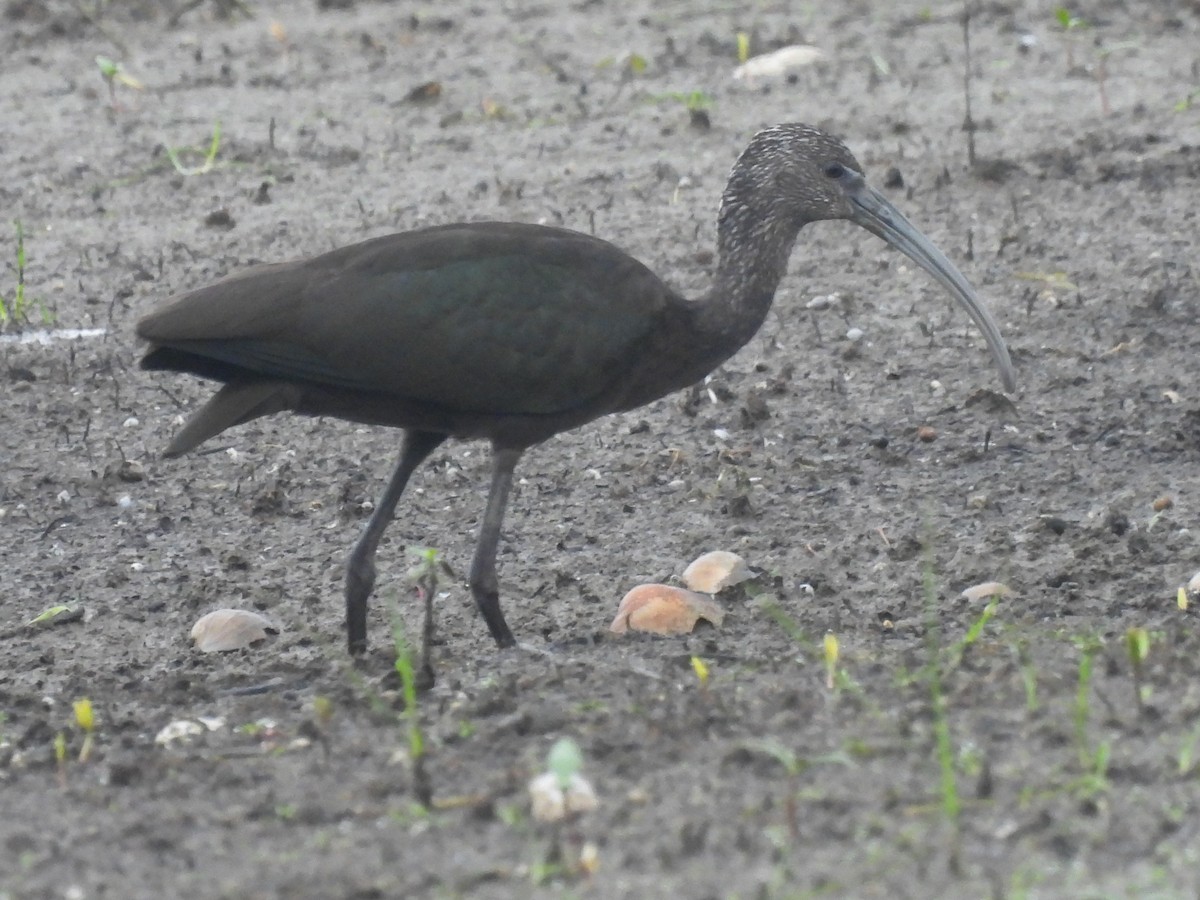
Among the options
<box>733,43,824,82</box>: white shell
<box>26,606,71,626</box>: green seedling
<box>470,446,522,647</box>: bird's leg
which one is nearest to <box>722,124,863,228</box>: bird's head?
<box>470,446,522,647</box>: bird's leg

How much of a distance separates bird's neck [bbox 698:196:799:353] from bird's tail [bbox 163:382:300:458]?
1.16 metres

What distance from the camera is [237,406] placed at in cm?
545

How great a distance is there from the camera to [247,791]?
4273 mm

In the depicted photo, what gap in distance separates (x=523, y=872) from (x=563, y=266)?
2225 mm

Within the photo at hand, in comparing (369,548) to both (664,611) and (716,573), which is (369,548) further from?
(716,573)

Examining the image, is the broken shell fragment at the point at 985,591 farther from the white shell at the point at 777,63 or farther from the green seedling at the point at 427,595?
the white shell at the point at 777,63

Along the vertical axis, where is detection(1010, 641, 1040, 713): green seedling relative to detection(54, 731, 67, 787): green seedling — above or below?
above

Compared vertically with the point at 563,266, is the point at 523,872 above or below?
below

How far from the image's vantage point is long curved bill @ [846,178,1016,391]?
627 centimetres

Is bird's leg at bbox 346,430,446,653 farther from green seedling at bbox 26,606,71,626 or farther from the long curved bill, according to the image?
the long curved bill

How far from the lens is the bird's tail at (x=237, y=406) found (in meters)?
5.38

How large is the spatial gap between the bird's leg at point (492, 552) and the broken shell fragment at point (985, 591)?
4.18 feet

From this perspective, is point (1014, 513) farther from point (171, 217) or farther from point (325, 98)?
point (325, 98)

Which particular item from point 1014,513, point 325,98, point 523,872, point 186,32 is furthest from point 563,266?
point 186,32
